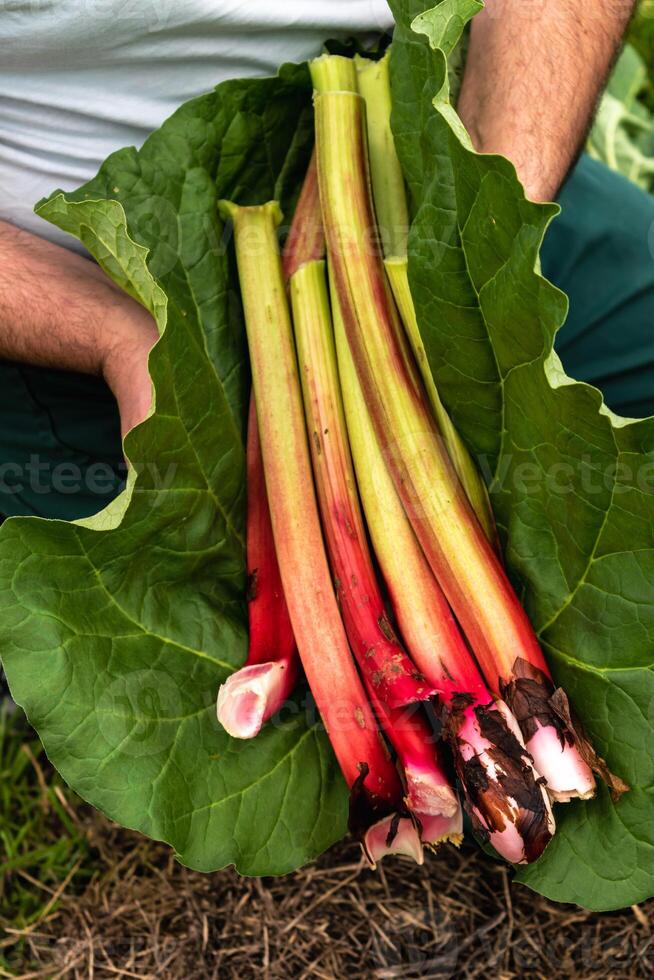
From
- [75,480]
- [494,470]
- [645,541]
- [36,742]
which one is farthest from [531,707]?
[36,742]

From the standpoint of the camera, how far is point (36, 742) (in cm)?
226

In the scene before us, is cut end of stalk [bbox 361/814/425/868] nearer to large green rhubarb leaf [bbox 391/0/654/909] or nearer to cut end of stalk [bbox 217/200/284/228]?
large green rhubarb leaf [bbox 391/0/654/909]

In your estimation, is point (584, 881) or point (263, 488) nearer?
point (584, 881)

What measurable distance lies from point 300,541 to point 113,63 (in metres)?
0.94

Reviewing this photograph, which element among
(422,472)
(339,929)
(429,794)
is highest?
(422,472)

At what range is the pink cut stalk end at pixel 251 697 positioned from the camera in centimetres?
129

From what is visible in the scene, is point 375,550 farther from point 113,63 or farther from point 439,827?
point 113,63

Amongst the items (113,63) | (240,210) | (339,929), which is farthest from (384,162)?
(339,929)

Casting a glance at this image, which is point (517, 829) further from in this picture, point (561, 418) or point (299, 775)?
point (561, 418)

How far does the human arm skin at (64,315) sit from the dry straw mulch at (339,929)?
38.0 inches

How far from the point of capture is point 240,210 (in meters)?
1.60

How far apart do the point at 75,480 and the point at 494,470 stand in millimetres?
942

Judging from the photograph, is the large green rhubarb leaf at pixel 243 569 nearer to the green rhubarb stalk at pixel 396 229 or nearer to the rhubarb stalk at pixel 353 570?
the green rhubarb stalk at pixel 396 229

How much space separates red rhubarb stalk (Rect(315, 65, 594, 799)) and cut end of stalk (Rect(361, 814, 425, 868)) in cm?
20
